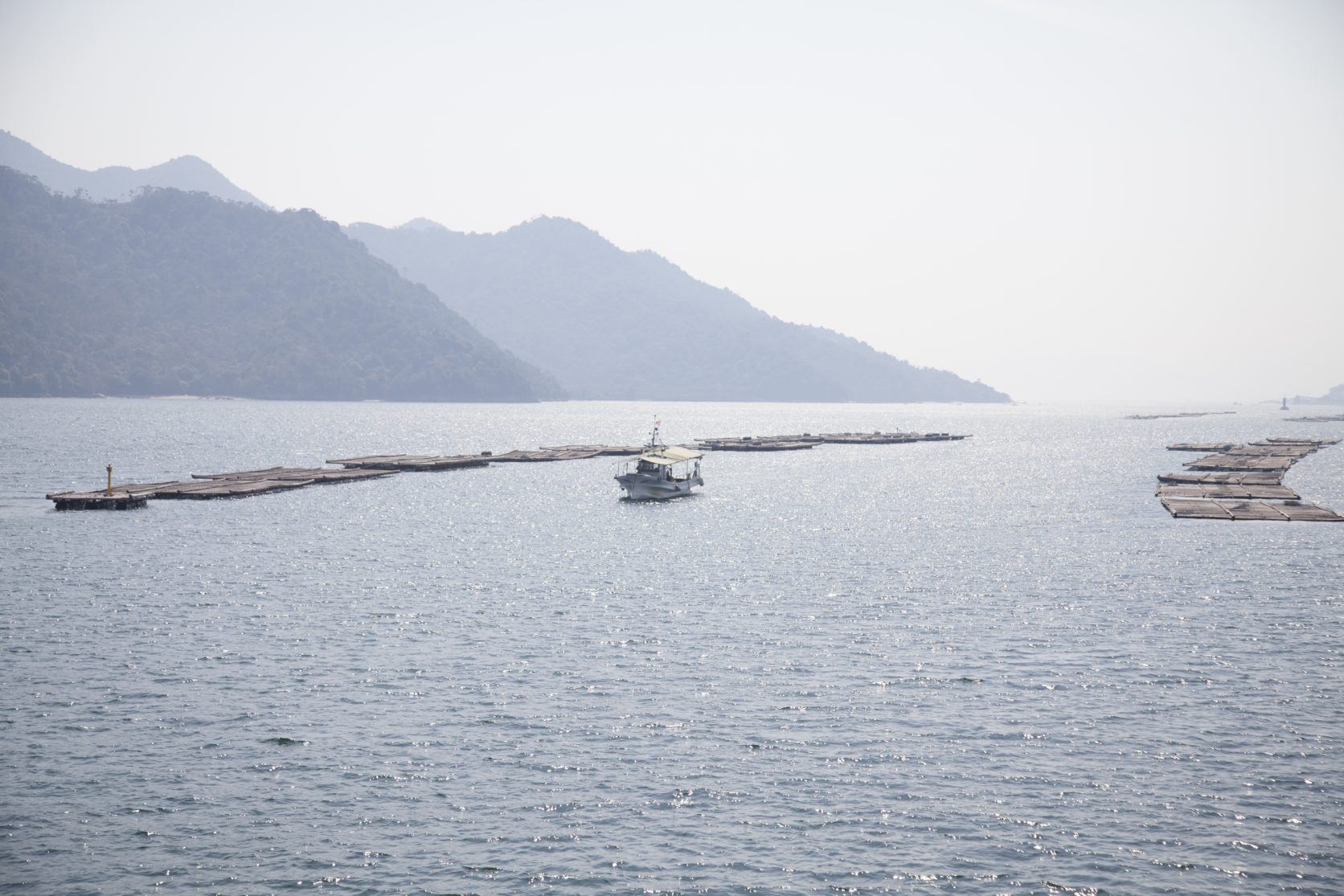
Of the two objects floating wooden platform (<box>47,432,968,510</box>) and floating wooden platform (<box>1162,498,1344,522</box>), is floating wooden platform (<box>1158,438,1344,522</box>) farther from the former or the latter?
floating wooden platform (<box>47,432,968,510</box>)

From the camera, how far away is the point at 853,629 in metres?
48.8

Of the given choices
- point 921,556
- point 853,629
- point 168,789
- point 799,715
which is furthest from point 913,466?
point 168,789

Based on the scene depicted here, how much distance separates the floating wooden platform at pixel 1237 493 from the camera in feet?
311

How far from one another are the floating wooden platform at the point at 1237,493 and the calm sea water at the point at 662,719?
20493 mm

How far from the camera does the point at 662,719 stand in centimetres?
3447

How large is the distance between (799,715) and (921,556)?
Answer: 41601mm

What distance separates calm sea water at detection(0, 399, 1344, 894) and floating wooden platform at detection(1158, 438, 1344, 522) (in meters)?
20.5

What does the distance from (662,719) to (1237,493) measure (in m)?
102

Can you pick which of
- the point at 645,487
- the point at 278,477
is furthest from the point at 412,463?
the point at 645,487

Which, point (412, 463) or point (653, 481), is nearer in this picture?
point (653, 481)

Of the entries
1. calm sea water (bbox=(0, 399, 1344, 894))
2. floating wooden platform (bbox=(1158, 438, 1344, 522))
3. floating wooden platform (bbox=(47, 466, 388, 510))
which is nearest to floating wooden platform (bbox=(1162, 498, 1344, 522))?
floating wooden platform (bbox=(1158, 438, 1344, 522))

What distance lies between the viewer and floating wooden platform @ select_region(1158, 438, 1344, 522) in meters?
94.8

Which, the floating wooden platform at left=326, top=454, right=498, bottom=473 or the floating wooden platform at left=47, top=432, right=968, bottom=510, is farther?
the floating wooden platform at left=326, top=454, right=498, bottom=473

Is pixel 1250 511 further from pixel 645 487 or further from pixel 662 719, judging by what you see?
pixel 662 719
